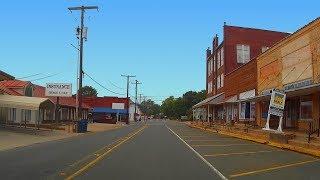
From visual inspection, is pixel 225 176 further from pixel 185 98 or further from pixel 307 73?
pixel 185 98

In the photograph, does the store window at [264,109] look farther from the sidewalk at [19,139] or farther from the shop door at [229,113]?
the sidewalk at [19,139]

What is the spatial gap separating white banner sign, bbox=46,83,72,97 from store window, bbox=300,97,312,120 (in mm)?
29486

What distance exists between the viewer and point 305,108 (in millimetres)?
36000

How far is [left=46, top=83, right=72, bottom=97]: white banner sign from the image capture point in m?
58.6

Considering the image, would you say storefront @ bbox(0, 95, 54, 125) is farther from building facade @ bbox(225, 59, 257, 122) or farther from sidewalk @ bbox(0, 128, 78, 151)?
building facade @ bbox(225, 59, 257, 122)

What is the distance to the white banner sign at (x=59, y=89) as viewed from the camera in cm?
5862

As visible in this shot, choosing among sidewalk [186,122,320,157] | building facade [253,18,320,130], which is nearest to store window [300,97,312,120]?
building facade [253,18,320,130]

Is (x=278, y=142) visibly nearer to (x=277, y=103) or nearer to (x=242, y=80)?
(x=277, y=103)

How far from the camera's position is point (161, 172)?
15.8 meters

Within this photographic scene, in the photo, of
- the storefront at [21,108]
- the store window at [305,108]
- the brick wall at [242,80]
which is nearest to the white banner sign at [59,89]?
the storefront at [21,108]

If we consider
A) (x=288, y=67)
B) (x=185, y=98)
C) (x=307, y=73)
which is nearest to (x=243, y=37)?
(x=288, y=67)

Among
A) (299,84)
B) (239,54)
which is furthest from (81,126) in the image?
(239,54)

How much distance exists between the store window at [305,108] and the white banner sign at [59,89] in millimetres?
29486

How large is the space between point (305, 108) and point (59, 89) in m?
31.0
